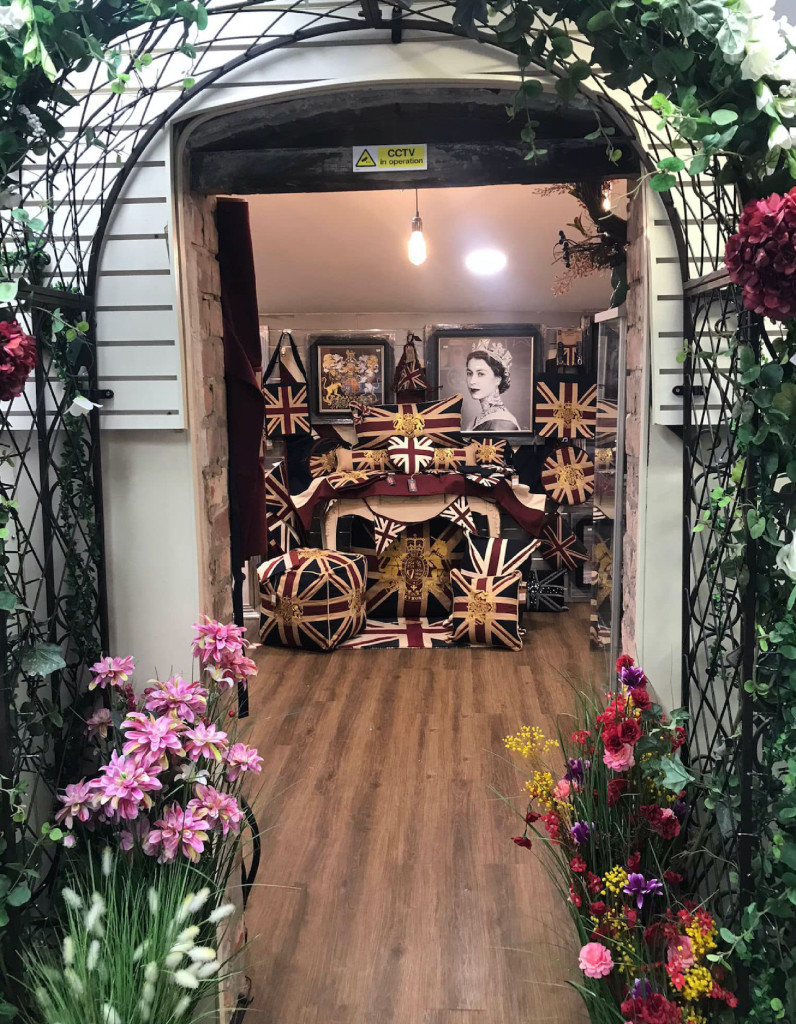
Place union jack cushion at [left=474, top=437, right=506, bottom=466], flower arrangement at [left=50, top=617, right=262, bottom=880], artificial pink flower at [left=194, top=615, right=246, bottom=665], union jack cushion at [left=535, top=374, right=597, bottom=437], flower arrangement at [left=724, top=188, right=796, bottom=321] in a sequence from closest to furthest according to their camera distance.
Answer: flower arrangement at [left=724, top=188, right=796, bottom=321], flower arrangement at [left=50, top=617, right=262, bottom=880], artificial pink flower at [left=194, top=615, right=246, bottom=665], union jack cushion at [left=474, top=437, right=506, bottom=466], union jack cushion at [left=535, top=374, right=597, bottom=437]

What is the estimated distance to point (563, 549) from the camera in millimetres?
5566

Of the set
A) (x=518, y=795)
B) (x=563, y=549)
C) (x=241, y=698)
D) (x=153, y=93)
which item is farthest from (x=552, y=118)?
(x=563, y=549)

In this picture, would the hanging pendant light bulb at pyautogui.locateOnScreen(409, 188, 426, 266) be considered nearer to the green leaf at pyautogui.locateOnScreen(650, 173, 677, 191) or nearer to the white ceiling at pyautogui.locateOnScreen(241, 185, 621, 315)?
the white ceiling at pyautogui.locateOnScreen(241, 185, 621, 315)

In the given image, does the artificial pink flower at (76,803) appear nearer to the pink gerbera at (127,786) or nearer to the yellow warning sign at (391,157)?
the pink gerbera at (127,786)

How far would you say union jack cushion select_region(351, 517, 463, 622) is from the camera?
530 centimetres

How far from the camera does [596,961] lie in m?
1.52

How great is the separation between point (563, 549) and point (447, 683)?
1561 mm

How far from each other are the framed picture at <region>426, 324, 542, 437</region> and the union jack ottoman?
4.85 ft

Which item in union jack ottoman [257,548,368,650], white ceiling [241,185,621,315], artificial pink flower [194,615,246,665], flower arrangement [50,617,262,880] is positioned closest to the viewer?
flower arrangement [50,617,262,880]

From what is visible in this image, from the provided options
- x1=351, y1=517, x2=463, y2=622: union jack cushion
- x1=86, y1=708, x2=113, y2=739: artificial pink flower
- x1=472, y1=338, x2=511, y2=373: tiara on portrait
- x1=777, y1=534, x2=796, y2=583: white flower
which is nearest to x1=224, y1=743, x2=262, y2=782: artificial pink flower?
x1=86, y1=708, x2=113, y2=739: artificial pink flower

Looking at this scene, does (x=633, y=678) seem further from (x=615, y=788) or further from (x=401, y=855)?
(x=401, y=855)

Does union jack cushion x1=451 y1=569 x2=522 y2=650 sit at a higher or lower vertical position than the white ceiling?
lower

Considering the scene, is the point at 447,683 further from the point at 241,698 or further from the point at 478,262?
the point at 478,262

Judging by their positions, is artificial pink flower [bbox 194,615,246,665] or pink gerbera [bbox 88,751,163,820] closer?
pink gerbera [bbox 88,751,163,820]
